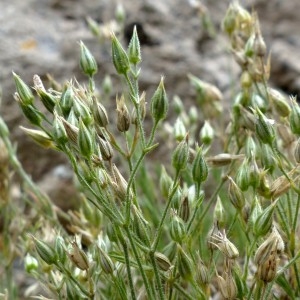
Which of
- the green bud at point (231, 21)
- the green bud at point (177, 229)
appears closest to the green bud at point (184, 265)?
the green bud at point (177, 229)

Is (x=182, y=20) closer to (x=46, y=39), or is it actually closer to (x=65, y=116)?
(x=46, y=39)

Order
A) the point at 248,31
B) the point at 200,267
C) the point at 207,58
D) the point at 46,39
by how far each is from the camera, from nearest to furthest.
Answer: the point at 200,267 < the point at 248,31 < the point at 46,39 < the point at 207,58

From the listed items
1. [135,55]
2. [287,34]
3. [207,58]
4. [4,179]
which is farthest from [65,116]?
[287,34]

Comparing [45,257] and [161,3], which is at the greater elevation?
[45,257]

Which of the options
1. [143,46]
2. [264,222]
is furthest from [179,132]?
[143,46]

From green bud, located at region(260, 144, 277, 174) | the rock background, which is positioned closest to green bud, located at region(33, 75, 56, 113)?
green bud, located at region(260, 144, 277, 174)

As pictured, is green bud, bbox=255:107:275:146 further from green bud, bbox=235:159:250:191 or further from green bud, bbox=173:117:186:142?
green bud, bbox=173:117:186:142
